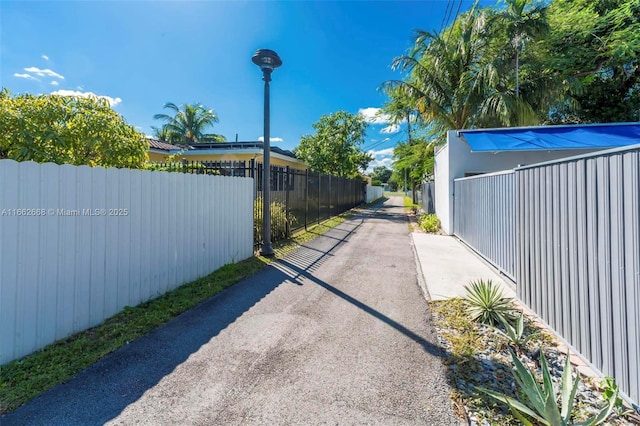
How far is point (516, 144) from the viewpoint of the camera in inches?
315

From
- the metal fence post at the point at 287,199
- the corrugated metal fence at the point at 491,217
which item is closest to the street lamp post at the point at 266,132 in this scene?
the metal fence post at the point at 287,199

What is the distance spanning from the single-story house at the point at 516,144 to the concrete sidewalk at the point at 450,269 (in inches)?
86.2

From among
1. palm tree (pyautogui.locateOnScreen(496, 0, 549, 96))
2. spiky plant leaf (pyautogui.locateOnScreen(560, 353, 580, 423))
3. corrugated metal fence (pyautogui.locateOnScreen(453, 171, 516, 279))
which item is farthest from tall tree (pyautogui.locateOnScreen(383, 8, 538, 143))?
spiky plant leaf (pyautogui.locateOnScreen(560, 353, 580, 423))

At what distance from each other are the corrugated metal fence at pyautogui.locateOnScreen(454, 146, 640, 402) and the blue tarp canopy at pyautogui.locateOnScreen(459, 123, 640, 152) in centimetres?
495

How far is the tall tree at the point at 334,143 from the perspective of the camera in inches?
795

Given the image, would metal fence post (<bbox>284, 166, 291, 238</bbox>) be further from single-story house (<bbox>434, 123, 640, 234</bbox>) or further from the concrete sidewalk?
single-story house (<bbox>434, 123, 640, 234</bbox>)

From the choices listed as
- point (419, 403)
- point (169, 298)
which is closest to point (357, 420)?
point (419, 403)

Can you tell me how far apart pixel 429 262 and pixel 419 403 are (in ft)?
15.1

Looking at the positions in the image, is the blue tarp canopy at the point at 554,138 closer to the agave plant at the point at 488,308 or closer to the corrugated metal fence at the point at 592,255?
the corrugated metal fence at the point at 592,255

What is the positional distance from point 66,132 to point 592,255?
257 inches

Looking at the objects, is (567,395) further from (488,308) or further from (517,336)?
(488,308)

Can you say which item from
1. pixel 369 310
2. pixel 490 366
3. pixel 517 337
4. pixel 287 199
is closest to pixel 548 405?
pixel 490 366

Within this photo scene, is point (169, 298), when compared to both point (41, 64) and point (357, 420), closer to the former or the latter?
point (357, 420)

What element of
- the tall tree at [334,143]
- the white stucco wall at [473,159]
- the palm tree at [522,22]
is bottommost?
the white stucco wall at [473,159]
